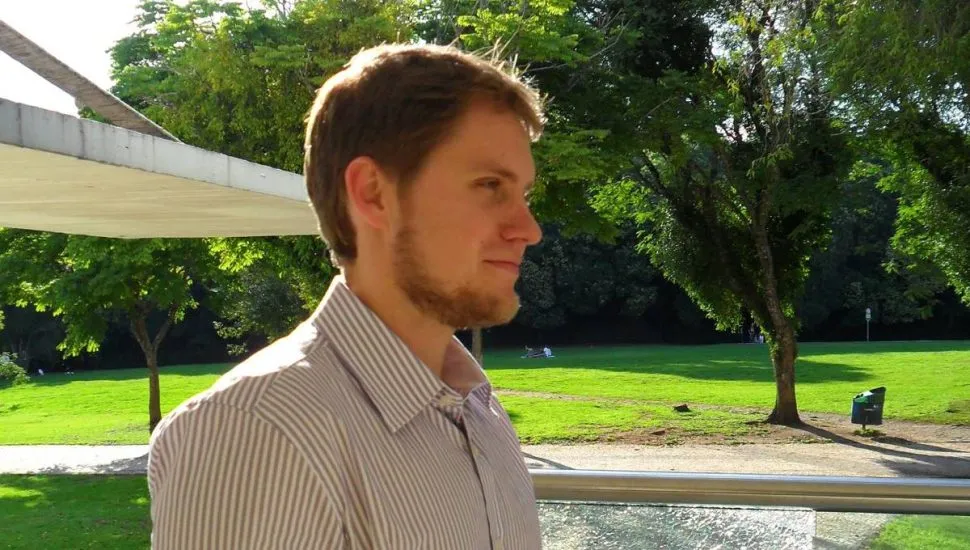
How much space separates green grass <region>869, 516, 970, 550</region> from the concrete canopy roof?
1.84m

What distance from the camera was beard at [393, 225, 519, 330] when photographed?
1.30m

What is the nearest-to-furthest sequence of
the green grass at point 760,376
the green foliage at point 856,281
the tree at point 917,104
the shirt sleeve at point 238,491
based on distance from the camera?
the shirt sleeve at point 238,491
the tree at point 917,104
the green grass at point 760,376
the green foliage at point 856,281

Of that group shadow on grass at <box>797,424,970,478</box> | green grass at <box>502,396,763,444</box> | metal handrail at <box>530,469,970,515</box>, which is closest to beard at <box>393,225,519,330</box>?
metal handrail at <box>530,469,970,515</box>

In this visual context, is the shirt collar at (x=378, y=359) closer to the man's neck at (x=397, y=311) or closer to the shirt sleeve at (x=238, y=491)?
the man's neck at (x=397, y=311)

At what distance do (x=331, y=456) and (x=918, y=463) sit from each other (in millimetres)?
18851

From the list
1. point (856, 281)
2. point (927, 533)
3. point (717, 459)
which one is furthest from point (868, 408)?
point (856, 281)

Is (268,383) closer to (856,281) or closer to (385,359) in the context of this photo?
(385,359)


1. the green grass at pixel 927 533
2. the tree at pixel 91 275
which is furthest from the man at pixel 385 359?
the tree at pixel 91 275

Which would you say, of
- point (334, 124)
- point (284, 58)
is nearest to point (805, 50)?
point (284, 58)

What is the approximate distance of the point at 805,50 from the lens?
1734cm

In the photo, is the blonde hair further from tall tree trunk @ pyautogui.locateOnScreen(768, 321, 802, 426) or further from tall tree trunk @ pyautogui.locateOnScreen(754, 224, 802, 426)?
tall tree trunk @ pyautogui.locateOnScreen(768, 321, 802, 426)

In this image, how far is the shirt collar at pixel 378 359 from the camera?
1.25 m

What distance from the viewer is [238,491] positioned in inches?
Result: 41.0

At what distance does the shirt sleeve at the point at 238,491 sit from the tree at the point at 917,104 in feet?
40.4
